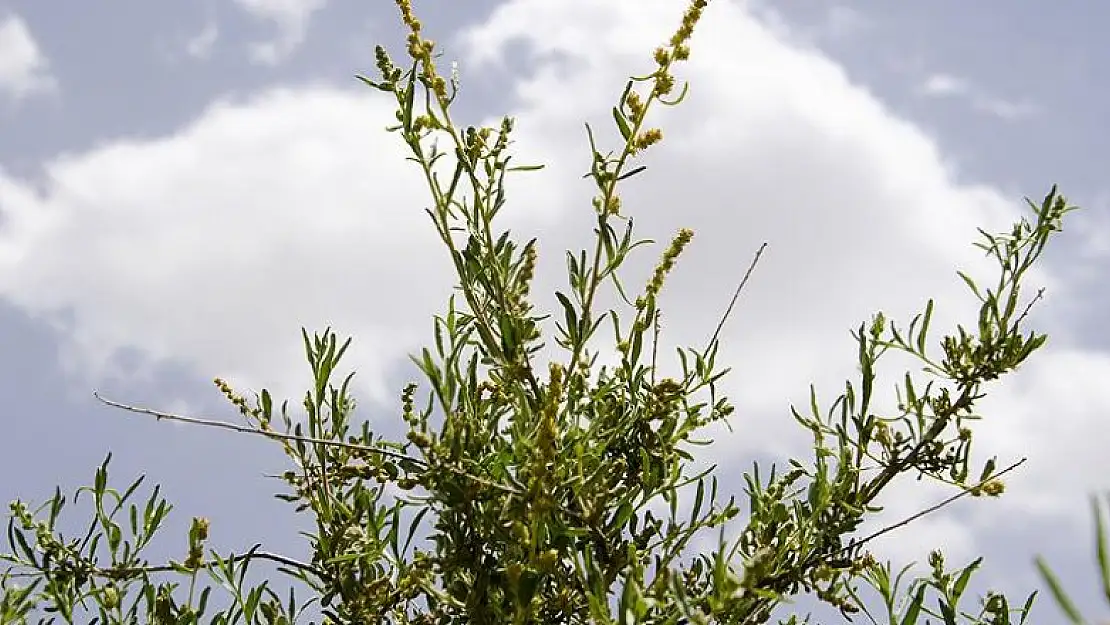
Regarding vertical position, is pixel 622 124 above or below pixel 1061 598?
above

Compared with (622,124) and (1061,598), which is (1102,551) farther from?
(622,124)

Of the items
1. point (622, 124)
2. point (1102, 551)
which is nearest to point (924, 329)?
point (622, 124)

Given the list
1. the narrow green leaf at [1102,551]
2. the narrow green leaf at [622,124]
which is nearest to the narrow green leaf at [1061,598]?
the narrow green leaf at [1102,551]

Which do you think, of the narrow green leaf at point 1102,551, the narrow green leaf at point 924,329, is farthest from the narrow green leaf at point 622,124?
the narrow green leaf at point 1102,551

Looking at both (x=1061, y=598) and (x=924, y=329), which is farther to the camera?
(x=924, y=329)

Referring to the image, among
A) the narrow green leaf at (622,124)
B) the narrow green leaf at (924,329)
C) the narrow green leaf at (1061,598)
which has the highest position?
the narrow green leaf at (622,124)

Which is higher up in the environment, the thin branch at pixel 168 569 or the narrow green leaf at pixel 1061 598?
the thin branch at pixel 168 569

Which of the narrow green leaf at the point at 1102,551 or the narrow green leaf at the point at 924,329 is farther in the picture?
Result: the narrow green leaf at the point at 924,329

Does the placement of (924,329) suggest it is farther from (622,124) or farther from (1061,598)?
(1061,598)

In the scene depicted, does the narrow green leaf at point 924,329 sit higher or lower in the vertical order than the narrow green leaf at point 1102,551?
higher

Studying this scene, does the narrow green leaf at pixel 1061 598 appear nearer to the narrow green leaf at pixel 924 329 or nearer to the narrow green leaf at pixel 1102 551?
the narrow green leaf at pixel 1102 551

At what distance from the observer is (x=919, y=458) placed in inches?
73.9

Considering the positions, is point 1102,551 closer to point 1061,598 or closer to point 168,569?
point 1061,598

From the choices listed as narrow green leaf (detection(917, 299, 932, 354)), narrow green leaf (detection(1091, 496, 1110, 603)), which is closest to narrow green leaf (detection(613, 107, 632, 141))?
narrow green leaf (detection(917, 299, 932, 354))
